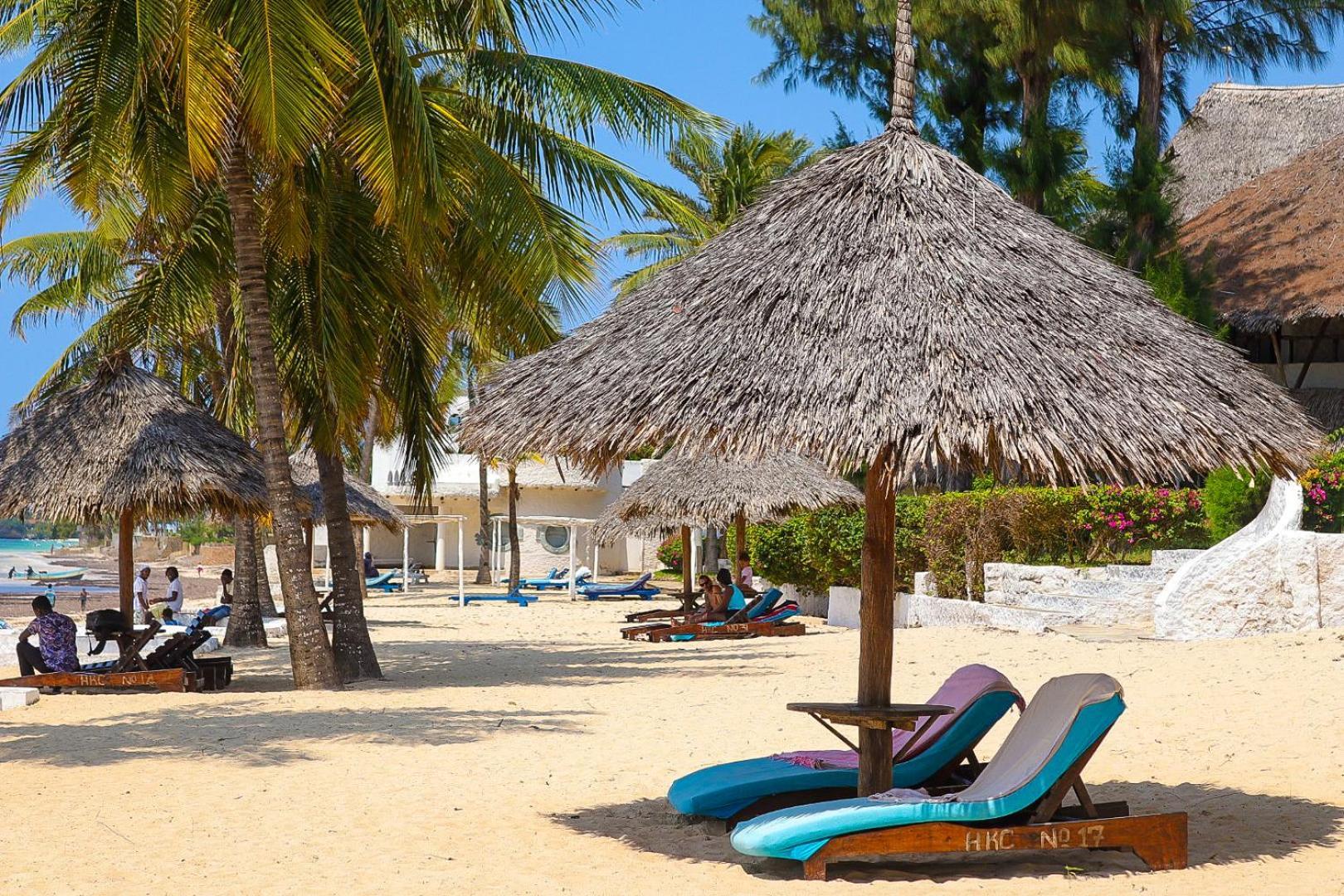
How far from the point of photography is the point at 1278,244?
2052cm

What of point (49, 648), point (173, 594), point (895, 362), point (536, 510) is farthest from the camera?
point (536, 510)

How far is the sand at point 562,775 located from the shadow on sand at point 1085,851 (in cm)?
2

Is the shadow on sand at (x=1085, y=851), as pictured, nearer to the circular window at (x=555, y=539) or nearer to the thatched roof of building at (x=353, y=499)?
the thatched roof of building at (x=353, y=499)

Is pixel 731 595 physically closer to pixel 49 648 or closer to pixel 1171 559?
pixel 1171 559

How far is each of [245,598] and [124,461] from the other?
403 cm

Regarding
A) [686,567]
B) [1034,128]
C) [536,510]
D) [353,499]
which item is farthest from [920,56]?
[536,510]

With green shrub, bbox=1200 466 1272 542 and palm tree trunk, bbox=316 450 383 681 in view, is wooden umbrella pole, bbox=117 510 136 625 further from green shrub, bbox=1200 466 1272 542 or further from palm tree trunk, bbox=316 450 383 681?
green shrub, bbox=1200 466 1272 542

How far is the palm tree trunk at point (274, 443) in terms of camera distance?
Result: 12.2 metres

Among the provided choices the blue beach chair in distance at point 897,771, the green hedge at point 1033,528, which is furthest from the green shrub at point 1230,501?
the blue beach chair in distance at point 897,771

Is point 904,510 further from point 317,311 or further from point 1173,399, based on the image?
point 1173,399

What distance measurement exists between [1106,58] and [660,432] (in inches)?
728

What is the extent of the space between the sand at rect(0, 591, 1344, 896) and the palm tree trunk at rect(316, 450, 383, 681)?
449 millimetres

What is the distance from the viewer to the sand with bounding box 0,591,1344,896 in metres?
5.73

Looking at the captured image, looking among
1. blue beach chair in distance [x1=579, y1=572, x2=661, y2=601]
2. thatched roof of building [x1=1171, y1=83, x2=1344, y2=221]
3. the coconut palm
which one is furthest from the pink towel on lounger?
blue beach chair in distance [x1=579, y1=572, x2=661, y2=601]
